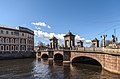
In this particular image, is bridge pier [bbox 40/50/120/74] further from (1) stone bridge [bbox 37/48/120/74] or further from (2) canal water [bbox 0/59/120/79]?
(2) canal water [bbox 0/59/120/79]

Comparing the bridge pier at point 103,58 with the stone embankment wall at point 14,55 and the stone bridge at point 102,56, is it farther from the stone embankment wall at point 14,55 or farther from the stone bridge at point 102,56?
the stone embankment wall at point 14,55

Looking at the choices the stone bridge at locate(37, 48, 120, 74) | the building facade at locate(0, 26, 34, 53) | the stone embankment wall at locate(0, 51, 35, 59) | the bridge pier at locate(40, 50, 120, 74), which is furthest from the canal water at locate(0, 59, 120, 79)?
the building facade at locate(0, 26, 34, 53)

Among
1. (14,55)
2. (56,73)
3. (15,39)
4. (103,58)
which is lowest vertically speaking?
(56,73)

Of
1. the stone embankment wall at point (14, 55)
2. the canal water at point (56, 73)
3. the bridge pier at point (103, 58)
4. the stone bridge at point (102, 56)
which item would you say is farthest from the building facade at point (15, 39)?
the canal water at point (56, 73)

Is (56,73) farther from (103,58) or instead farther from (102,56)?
A: (102,56)

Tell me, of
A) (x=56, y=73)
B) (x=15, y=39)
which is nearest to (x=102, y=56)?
(x=56, y=73)

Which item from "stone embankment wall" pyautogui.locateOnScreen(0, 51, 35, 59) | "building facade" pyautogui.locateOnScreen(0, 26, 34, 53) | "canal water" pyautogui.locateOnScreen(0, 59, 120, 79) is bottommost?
"canal water" pyautogui.locateOnScreen(0, 59, 120, 79)

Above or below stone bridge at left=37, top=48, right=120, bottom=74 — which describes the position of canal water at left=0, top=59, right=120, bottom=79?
below

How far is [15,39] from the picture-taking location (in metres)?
78.8

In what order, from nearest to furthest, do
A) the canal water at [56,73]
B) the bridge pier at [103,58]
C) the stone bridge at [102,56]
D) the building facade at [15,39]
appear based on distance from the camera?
the canal water at [56,73]
the bridge pier at [103,58]
the stone bridge at [102,56]
the building facade at [15,39]

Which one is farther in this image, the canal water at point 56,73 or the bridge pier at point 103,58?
the bridge pier at point 103,58

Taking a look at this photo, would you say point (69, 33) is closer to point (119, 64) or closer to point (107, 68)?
point (107, 68)

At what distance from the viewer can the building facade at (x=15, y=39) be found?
7300 cm

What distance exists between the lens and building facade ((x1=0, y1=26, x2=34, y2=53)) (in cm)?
7300
